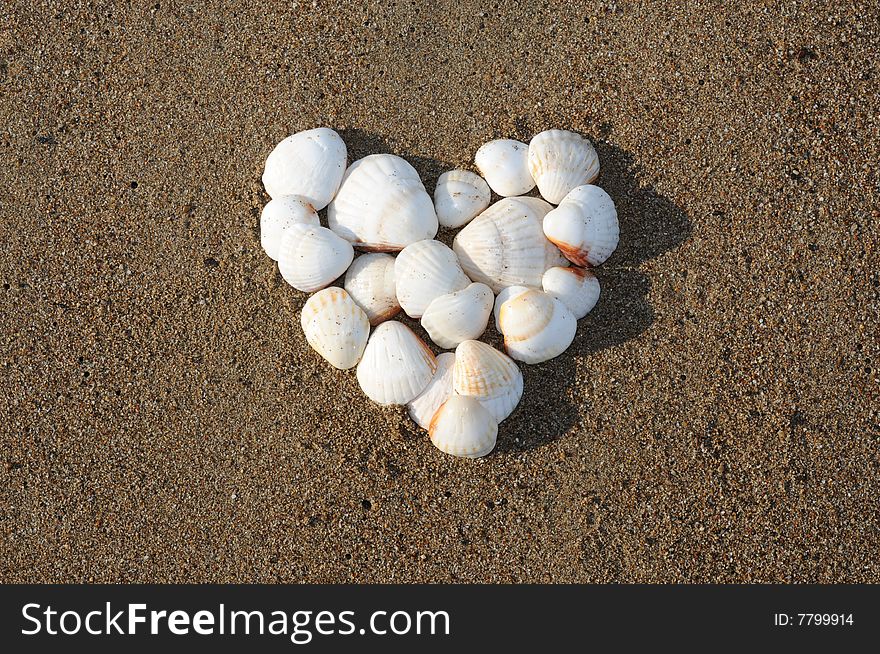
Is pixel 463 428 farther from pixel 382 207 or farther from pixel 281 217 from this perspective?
pixel 281 217

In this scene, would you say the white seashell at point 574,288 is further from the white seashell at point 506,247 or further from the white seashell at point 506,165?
the white seashell at point 506,165

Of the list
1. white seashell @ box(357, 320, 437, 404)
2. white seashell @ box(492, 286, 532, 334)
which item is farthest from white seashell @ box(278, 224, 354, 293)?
white seashell @ box(492, 286, 532, 334)

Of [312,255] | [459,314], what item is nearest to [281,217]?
[312,255]

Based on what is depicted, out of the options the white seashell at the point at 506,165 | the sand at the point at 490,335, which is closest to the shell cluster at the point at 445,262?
the white seashell at the point at 506,165

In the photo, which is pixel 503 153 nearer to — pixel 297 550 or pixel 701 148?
pixel 701 148

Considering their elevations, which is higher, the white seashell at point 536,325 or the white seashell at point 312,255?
the white seashell at point 312,255

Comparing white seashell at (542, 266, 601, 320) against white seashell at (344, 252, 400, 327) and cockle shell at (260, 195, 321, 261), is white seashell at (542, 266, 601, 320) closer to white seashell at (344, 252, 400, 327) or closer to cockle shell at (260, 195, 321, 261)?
white seashell at (344, 252, 400, 327)
